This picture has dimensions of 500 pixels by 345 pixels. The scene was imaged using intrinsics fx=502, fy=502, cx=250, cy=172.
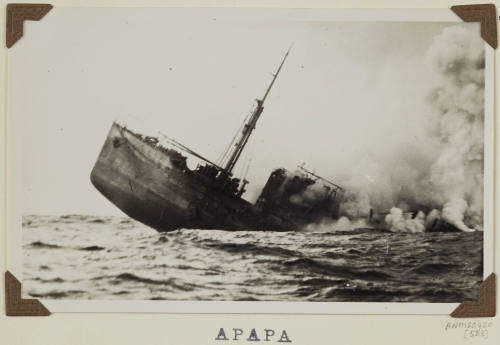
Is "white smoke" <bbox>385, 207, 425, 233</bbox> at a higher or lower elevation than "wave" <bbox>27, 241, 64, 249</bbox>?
higher

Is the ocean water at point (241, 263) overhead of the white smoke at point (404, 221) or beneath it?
beneath

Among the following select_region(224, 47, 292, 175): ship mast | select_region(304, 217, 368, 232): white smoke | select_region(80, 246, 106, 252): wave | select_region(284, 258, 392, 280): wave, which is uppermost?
select_region(224, 47, 292, 175): ship mast

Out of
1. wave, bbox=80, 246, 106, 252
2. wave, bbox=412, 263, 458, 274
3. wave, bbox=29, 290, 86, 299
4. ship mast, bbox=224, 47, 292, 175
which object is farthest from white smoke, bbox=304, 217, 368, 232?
wave, bbox=29, 290, 86, 299

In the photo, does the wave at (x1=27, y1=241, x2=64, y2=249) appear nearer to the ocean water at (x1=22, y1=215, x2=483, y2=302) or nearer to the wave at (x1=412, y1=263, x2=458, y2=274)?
the ocean water at (x1=22, y1=215, x2=483, y2=302)

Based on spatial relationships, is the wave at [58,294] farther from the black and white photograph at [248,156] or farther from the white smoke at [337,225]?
the white smoke at [337,225]

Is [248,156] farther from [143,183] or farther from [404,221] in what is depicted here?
[404,221]

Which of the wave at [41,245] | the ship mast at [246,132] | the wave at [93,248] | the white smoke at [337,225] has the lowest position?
the wave at [93,248]

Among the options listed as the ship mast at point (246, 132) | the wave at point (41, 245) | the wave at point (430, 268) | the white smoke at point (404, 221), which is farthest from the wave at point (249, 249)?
the wave at point (41, 245)
